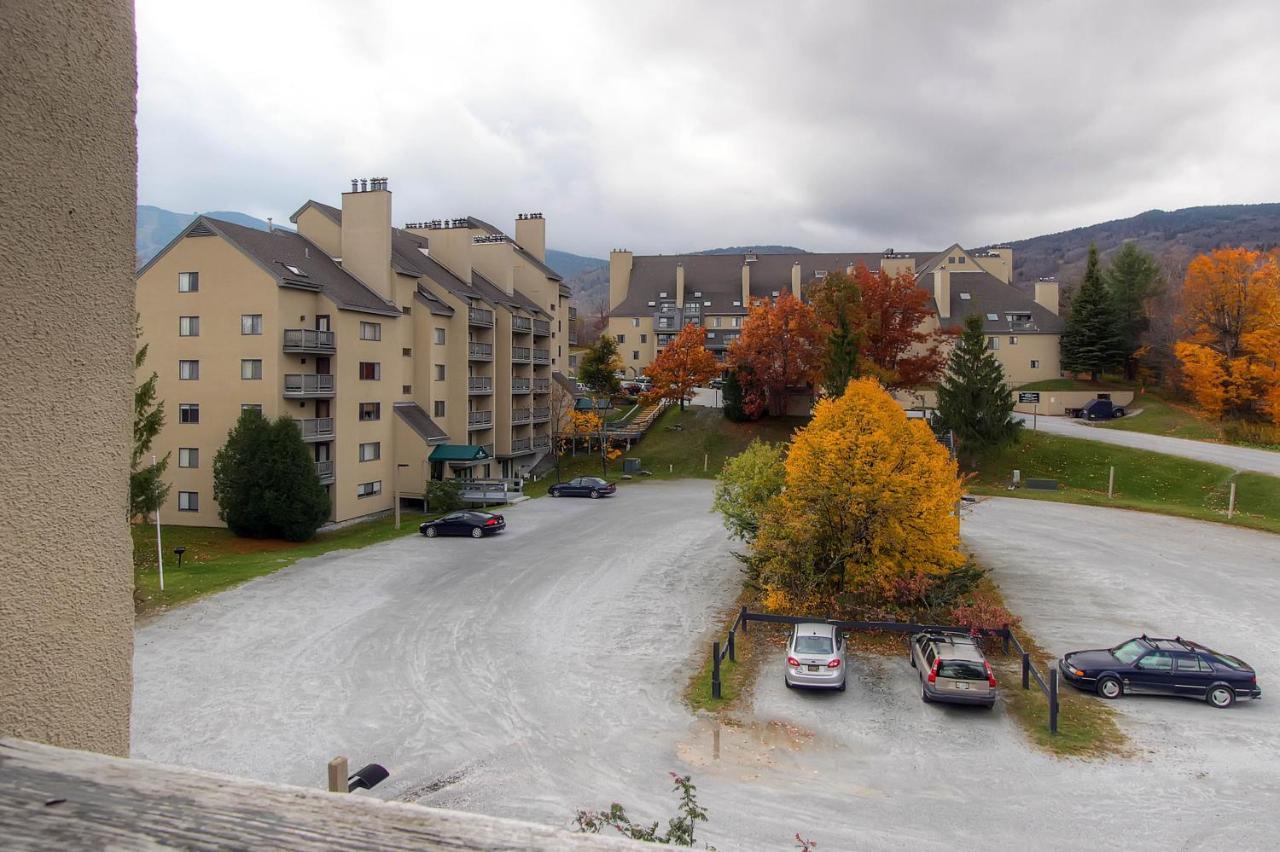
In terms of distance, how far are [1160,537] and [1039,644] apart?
664 inches

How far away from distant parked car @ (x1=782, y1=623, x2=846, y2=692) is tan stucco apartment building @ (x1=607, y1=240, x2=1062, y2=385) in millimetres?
57279

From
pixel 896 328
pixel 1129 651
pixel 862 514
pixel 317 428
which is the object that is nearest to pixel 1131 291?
pixel 896 328

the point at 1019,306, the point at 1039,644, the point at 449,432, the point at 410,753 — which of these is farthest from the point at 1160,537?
the point at 1019,306

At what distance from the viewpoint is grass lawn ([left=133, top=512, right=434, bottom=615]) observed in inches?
986

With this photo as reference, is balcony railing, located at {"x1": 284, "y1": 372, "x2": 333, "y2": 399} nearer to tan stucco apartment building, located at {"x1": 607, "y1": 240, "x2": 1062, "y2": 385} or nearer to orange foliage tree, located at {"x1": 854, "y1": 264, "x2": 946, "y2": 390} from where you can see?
orange foliage tree, located at {"x1": 854, "y1": 264, "x2": 946, "y2": 390}

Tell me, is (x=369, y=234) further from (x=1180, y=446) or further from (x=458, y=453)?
(x=1180, y=446)

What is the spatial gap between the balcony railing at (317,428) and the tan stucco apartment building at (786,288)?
145ft

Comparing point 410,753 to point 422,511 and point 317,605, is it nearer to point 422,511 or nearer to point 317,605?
point 317,605

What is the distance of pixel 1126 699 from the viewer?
18156 mm

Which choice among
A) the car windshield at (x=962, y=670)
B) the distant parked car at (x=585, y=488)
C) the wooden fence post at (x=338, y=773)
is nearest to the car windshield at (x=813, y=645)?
the car windshield at (x=962, y=670)

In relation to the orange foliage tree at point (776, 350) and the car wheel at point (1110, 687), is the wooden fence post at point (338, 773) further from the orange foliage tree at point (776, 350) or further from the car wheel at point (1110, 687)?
the orange foliage tree at point (776, 350)

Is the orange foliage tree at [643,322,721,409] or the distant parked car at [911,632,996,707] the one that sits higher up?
the orange foliage tree at [643,322,721,409]

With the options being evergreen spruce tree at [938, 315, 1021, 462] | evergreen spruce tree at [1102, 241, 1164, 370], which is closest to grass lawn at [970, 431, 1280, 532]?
evergreen spruce tree at [938, 315, 1021, 462]

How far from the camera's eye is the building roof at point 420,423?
42.2 meters
